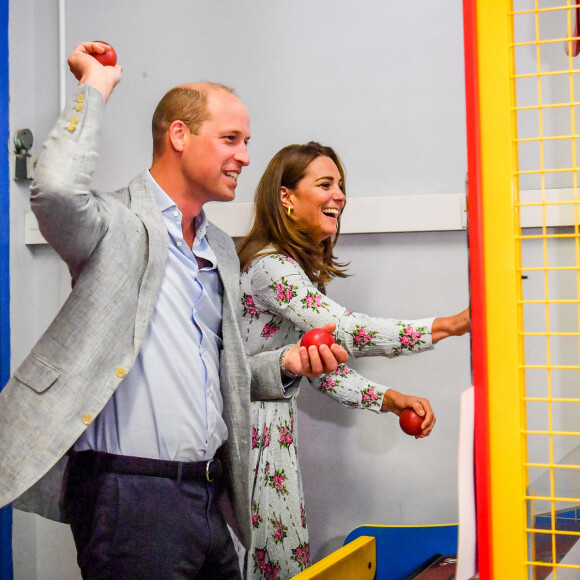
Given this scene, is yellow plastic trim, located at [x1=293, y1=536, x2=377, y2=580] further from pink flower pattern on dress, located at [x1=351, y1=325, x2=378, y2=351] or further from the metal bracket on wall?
the metal bracket on wall

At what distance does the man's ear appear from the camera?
149 cm

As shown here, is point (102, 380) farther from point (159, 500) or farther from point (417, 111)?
point (417, 111)

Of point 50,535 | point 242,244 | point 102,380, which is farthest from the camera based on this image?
point 50,535

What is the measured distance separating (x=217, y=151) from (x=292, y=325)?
0.58m

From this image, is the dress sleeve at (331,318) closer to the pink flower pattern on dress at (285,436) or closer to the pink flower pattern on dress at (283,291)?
the pink flower pattern on dress at (283,291)

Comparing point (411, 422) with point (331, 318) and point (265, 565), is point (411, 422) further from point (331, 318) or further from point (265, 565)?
point (265, 565)

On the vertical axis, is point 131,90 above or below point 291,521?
above

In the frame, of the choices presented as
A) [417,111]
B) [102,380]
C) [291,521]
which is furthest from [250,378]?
[417,111]

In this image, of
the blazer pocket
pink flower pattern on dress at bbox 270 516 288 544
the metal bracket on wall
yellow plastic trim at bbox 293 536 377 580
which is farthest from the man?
the metal bracket on wall

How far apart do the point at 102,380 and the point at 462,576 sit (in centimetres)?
73

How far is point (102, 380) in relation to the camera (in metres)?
1.20

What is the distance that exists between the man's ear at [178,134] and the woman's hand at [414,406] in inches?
32.0

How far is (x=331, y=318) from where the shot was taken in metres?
1.72

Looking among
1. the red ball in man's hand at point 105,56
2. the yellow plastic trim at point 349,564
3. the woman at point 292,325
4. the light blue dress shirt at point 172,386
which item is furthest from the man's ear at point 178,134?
the yellow plastic trim at point 349,564
